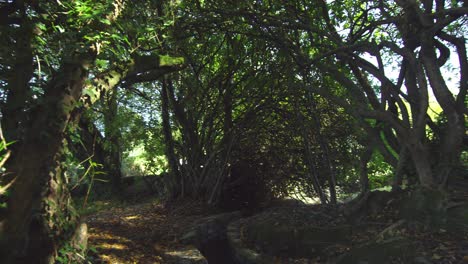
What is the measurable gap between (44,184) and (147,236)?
2536 mm

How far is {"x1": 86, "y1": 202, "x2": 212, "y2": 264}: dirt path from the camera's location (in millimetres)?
3817

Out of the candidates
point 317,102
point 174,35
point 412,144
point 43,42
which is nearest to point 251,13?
point 174,35

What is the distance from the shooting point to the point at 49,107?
2490mm

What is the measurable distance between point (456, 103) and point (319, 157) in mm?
3159

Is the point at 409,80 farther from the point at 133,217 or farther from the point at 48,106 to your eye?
the point at 133,217

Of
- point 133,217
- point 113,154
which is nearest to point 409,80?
point 133,217

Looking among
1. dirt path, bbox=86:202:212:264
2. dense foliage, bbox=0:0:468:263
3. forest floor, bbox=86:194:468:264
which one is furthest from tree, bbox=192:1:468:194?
dirt path, bbox=86:202:212:264

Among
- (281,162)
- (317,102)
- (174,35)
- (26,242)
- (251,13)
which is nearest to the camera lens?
(26,242)

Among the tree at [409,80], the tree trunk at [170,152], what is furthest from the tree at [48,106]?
the tree trunk at [170,152]

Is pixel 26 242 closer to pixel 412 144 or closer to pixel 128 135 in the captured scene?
pixel 412 144

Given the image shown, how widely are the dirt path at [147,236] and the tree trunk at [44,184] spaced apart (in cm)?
87

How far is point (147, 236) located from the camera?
188 inches

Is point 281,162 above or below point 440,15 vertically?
below

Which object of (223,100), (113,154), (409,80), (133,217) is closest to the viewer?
(409,80)
